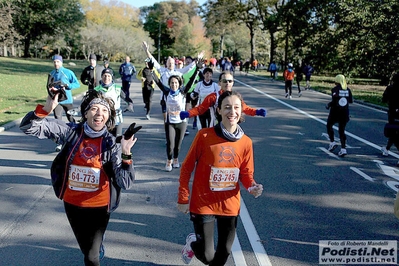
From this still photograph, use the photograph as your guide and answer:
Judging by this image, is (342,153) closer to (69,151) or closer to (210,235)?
(210,235)

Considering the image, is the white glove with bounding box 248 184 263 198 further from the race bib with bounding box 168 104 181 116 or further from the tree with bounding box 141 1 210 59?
the tree with bounding box 141 1 210 59

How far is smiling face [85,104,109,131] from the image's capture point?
3.30 m

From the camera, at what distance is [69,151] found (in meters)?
3.33

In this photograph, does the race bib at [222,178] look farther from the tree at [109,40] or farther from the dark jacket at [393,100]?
the tree at [109,40]

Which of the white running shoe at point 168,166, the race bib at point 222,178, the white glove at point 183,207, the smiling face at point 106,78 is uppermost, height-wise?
the smiling face at point 106,78

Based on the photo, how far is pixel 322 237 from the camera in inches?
189

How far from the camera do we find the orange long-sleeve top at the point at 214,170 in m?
3.48

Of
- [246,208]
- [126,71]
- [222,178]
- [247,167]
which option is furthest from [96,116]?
[126,71]

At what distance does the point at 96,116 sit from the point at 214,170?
3.60ft

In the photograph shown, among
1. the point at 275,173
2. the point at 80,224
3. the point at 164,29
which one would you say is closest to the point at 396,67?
the point at 275,173

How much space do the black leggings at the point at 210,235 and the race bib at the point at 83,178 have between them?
35.4 inches

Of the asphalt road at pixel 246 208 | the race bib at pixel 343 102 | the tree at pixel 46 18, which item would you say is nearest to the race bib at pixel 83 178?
the asphalt road at pixel 246 208

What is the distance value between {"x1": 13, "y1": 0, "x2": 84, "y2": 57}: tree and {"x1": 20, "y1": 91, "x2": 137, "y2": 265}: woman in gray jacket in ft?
187

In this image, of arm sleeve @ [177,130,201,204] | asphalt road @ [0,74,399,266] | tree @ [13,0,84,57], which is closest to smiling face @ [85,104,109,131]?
arm sleeve @ [177,130,201,204]
